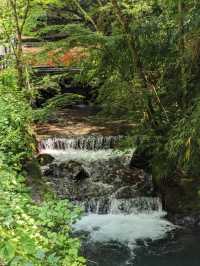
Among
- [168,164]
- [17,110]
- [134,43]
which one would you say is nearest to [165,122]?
[168,164]

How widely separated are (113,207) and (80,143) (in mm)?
4371

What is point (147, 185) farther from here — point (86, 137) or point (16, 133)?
point (16, 133)

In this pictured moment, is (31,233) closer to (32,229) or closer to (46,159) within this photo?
(32,229)

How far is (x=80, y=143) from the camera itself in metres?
15.4

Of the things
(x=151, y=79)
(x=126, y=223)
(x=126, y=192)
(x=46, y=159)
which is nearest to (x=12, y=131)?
(x=151, y=79)

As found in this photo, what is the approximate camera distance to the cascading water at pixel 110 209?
31.4 feet

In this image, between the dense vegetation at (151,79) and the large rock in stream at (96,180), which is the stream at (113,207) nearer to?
the large rock in stream at (96,180)

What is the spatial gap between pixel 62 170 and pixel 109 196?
228cm

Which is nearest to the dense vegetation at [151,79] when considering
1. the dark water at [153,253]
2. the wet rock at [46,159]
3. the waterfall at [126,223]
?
the waterfall at [126,223]

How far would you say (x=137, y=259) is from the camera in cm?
911

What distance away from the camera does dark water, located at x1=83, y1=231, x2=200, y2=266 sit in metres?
8.95

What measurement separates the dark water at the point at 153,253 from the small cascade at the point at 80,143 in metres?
5.82

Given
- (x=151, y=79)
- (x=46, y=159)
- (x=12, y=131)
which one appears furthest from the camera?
(x=46, y=159)

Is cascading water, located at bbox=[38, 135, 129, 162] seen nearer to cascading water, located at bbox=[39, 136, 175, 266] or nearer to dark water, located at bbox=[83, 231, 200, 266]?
cascading water, located at bbox=[39, 136, 175, 266]
